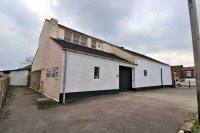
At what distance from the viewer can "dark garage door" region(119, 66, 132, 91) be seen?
14396mm

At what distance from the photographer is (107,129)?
14.2 ft

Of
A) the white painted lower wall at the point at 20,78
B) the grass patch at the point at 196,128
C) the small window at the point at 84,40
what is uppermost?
the small window at the point at 84,40

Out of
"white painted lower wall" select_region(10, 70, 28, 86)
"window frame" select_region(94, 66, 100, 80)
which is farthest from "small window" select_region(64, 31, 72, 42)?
"white painted lower wall" select_region(10, 70, 28, 86)

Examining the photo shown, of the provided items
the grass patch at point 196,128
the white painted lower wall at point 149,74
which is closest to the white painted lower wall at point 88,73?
the white painted lower wall at point 149,74

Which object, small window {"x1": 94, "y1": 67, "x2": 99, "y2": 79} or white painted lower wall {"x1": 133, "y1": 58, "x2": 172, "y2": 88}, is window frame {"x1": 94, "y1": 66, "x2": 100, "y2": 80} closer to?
small window {"x1": 94, "y1": 67, "x2": 99, "y2": 79}

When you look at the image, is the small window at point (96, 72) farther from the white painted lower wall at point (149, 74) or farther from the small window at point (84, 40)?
the white painted lower wall at point (149, 74)

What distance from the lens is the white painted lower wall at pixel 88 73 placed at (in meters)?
9.32

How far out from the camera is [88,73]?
412 inches

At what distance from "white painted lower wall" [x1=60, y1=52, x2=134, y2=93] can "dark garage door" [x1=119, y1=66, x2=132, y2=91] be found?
130cm

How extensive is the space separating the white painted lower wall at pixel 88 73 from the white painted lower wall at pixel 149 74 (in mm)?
4147

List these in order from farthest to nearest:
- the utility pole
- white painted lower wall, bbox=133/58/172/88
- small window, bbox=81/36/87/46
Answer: white painted lower wall, bbox=133/58/172/88 → small window, bbox=81/36/87/46 → the utility pole

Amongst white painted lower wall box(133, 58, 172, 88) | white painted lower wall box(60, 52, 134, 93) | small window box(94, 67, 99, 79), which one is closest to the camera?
white painted lower wall box(60, 52, 134, 93)

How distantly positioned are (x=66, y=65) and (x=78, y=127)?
5.28 meters

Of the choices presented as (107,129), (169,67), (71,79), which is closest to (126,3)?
(71,79)
